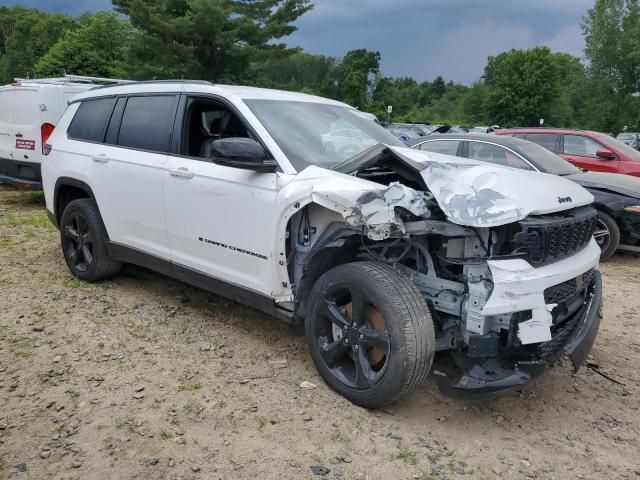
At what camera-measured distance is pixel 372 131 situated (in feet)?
14.7

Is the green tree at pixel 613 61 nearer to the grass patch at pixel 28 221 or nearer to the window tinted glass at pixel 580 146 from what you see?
the window tinted glass at pixel 580 146

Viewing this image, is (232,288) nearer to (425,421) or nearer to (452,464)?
(425,421)

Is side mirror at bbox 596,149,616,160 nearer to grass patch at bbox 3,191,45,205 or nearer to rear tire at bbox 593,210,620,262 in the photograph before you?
rear tire at bbox 593,210,620,262

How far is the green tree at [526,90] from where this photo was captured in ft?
202

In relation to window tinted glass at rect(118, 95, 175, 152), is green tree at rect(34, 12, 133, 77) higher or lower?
higher

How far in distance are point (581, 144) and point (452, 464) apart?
823cm

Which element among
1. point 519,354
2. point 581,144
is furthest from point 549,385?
point 581,144

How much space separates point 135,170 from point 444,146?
5.17 m

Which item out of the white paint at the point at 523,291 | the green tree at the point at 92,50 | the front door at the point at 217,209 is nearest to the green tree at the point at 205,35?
the green tree at the point at 92,50

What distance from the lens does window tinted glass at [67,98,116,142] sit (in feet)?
16.2

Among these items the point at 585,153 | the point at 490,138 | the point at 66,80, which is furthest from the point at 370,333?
the point at 66,80

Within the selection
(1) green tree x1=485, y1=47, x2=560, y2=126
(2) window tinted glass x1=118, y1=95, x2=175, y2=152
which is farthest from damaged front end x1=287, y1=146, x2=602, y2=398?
(1) green tree x1=485, y1=47, x2=560, y2=126

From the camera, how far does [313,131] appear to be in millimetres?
3914

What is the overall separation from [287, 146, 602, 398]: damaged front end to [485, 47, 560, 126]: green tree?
63.3 metres
